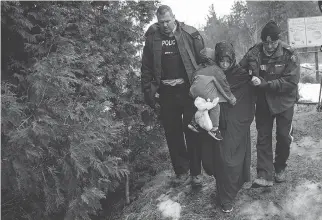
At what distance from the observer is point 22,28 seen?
3652 millimetres

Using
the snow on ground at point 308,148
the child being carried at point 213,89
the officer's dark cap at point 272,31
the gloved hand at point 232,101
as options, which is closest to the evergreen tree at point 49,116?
the child being carried at point 213,89

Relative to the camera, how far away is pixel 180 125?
465cm

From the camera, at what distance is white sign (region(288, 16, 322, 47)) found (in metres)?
11.2

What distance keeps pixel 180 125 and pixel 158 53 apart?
1.03 meters

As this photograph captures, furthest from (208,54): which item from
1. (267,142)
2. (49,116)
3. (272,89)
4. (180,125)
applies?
(49,116)

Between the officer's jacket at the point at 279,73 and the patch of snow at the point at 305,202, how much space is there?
108 centimetres

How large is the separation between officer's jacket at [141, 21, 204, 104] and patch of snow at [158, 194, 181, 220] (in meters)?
1.45

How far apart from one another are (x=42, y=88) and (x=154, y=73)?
150 centimetres

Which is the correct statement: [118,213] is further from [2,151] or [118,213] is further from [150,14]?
[150,14]

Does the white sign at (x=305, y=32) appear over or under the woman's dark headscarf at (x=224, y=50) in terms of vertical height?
over

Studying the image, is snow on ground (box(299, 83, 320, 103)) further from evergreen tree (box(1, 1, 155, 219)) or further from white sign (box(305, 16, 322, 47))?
evergreen tree (box(1, 1, 155, 219))

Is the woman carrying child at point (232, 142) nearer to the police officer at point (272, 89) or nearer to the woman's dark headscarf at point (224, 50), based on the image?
the woman's dark headscarf at point (224, 50)

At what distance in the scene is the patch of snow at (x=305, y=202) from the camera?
12.7 feet

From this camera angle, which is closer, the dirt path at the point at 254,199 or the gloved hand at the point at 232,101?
the gloved hand at the point at 232,101
